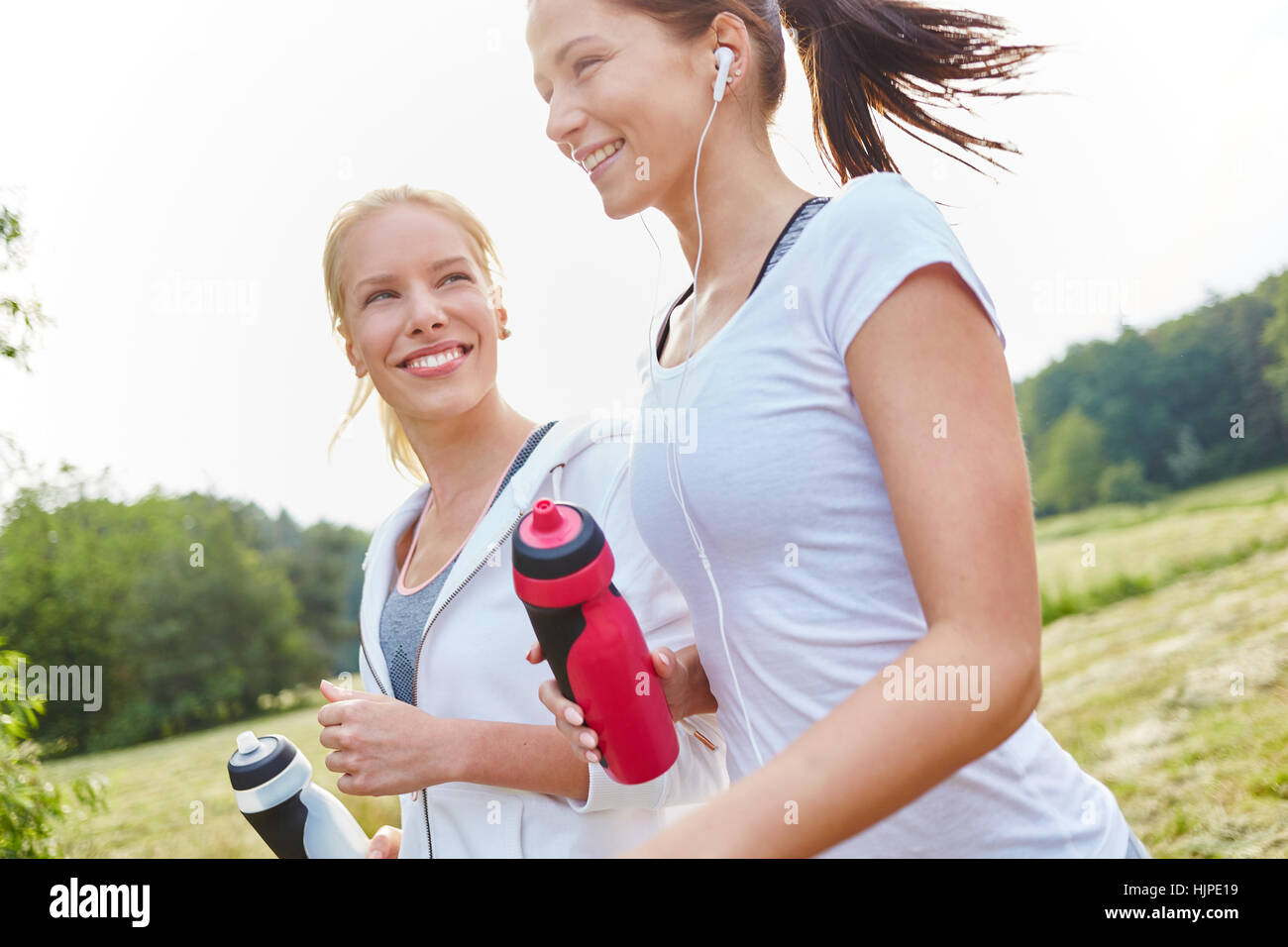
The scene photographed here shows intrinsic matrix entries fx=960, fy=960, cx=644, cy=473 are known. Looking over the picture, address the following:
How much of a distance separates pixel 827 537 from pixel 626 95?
2.08 feet

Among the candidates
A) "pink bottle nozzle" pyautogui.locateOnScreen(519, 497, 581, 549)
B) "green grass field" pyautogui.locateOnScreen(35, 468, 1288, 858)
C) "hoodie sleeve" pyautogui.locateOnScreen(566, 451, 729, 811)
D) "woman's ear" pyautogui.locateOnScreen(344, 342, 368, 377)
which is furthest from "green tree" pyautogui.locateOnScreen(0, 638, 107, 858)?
"pink bottle nozzle" pyautogui.locateOnScreen(519, 497, 581, 549)

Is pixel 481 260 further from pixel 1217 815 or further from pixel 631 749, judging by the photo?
pixel 1217 815

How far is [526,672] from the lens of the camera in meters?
1.56

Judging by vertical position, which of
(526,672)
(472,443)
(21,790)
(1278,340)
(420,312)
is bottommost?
(21,790)

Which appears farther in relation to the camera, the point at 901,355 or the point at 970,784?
the point at 970,784

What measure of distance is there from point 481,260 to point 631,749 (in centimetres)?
107

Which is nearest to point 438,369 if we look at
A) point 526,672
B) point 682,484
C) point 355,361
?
point 355,361

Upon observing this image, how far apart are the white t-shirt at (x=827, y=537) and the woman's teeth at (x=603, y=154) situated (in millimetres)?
356

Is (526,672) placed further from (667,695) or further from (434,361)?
(434,361)

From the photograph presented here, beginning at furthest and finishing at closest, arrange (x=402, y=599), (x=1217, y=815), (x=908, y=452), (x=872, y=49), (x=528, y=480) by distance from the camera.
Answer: (x=1217, y=815) → (x=402, y=599) → (x=528, y=480) → (x=872, y=49) → (x=908, y=452)

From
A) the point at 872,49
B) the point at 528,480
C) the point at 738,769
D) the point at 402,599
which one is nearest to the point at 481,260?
the point at 528,480

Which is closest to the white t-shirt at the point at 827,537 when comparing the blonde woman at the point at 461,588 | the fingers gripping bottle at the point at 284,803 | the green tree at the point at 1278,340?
the blonde woman at the point at 461,588
